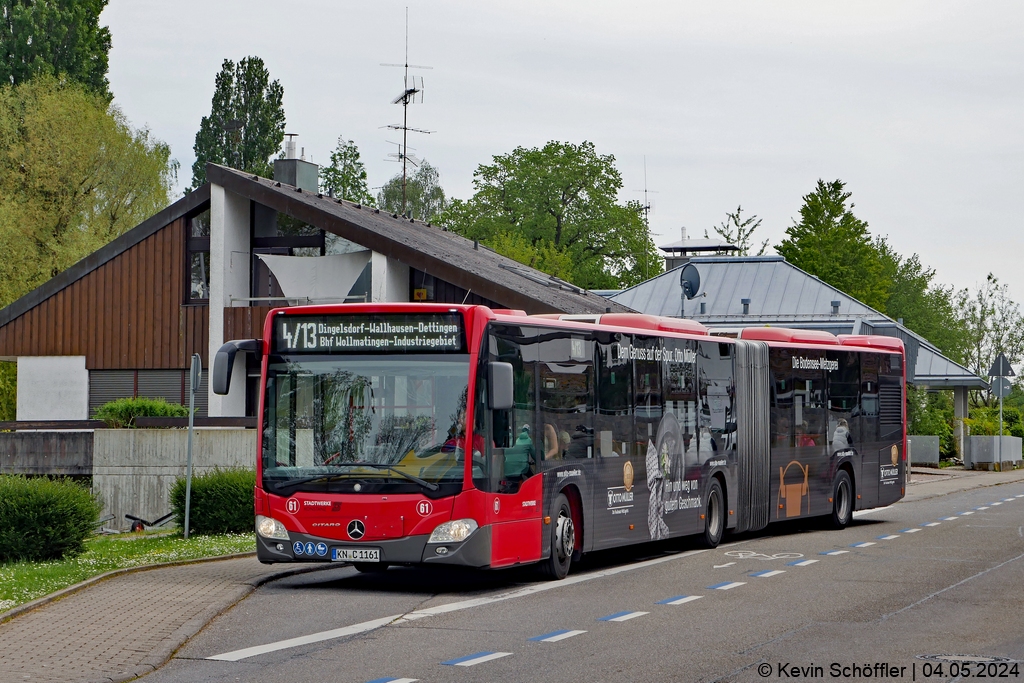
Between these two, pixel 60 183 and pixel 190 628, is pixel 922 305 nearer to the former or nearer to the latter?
pixel 60 183

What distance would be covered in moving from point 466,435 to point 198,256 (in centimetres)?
2158

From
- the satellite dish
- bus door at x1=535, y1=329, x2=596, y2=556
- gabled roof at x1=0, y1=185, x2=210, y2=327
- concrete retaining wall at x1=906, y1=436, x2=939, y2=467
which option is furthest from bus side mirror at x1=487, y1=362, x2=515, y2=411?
concrete retaining wall at x1=906, y1=436, x2=939, y2=467

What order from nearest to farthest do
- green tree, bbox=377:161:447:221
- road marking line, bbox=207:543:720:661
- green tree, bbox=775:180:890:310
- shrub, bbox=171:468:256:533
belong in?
road marking line, bbox=207:543:720:661 < shrub, bbox=171:468:256:533 < green tree, bbox=775:180:890:310 < green tree, bbox=377:161:447:221

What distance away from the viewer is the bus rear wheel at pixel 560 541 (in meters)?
14.7

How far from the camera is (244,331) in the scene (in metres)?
32.5

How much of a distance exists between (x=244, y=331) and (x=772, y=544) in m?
16.6

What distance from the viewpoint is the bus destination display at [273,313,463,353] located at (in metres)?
13.5

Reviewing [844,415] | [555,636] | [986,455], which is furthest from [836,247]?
[555,636]

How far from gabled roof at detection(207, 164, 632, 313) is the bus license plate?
1607cm

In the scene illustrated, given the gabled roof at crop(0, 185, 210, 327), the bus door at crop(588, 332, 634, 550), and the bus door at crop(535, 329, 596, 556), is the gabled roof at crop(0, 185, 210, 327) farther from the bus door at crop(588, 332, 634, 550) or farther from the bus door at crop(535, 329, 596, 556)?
the bus door at crop(535, 329, 596, 556)

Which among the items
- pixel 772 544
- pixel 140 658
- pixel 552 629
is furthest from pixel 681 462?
pixel 140 658

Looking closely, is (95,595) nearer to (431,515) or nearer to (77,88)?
(431,515)

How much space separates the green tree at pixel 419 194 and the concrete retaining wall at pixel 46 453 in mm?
62992

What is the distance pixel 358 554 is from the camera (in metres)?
13.4
